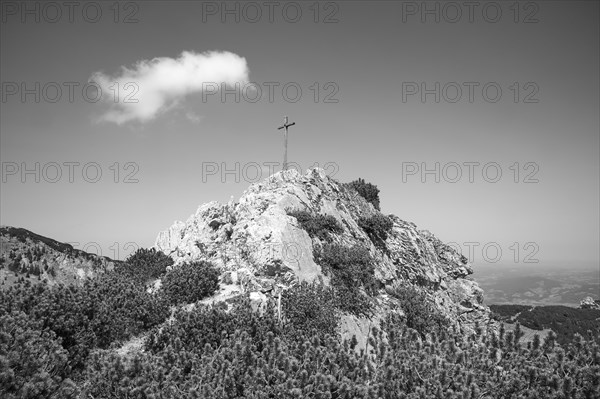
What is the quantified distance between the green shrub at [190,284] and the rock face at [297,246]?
2.24 feet

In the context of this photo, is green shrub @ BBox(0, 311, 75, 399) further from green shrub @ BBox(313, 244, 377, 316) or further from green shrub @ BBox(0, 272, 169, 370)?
green shrub @ BBox(313, 244, 377, 316)

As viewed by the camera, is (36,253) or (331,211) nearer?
(331,211)

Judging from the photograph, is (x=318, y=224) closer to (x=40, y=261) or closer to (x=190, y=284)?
(x=190, y=284)

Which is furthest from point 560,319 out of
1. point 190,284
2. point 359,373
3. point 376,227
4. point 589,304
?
point 190,284

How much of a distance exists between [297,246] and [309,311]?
389cm

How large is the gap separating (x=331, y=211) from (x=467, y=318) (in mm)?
10562

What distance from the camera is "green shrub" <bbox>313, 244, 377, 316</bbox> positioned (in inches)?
502

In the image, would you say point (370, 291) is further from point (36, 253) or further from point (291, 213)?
point (36, 253)

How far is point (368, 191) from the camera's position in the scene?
2591 centimetres

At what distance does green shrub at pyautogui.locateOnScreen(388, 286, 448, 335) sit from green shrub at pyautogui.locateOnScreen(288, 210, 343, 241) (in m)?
4.11

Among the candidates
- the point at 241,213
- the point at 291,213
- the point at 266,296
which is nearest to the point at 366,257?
the point at 291,213

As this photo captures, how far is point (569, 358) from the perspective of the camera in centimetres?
706

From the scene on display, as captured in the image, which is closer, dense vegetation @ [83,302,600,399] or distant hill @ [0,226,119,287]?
dense vegetation @ [83,302,600,399]

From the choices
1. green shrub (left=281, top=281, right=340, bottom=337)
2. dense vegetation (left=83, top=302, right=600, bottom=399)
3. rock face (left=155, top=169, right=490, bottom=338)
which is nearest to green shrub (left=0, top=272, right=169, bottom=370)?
dense vegetation (left=83, top=302, right=600, bottom=399)
